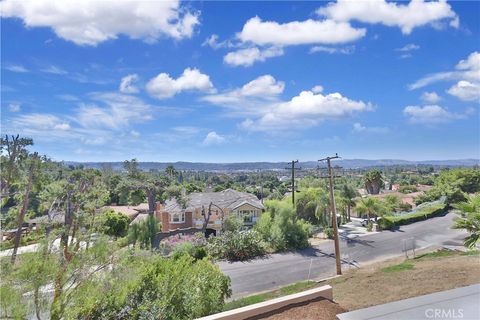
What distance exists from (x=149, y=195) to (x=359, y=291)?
93.2 feet

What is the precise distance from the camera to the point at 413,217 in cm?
4269

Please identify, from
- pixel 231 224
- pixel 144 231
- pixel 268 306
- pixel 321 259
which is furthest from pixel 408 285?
pixel 144 231

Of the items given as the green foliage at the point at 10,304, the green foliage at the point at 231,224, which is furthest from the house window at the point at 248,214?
the green foliage at the point at 10,304

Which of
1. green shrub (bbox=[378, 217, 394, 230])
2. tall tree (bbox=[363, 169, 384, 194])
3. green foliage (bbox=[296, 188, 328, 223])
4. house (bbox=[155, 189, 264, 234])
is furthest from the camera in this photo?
tall tree (bbox=[363, 169, 384, 194])

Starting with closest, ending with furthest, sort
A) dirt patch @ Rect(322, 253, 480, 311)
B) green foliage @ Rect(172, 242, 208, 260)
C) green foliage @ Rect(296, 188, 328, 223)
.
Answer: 1. dirt patch @ Rect(322, 253, 480, 311)
2. green foliage @ Rect(172, 242, 208, 260)
3. green foliage @ Rect(296, 188, 328, 223)

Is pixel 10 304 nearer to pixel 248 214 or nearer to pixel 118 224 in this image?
pixel 118 224

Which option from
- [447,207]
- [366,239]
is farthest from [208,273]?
[447,207]

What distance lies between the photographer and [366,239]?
3456 cm

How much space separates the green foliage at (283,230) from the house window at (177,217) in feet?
38.9

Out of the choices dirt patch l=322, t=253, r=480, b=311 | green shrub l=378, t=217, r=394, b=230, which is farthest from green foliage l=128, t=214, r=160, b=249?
dirt patch l=322, t=253, r=480, b=311

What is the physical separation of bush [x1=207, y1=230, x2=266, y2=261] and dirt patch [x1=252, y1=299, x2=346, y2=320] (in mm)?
20103

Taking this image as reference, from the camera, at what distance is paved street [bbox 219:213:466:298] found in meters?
22.8

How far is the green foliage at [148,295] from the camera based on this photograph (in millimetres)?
9945

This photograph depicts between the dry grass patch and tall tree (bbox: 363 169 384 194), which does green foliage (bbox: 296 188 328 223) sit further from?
tall tree (bbox: 363 169 384 194)
